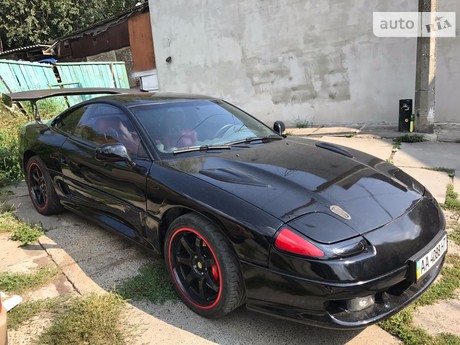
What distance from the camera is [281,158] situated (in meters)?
2.86

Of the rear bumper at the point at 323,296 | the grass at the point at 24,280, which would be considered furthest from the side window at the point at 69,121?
the rear bumper at the point at 323,296

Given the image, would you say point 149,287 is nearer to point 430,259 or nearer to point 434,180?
point 430,259

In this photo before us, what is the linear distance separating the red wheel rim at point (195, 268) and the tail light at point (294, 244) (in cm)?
45

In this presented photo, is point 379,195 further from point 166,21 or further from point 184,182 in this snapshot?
point 166,21

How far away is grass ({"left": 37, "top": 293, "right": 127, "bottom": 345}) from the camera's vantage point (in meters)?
2.30

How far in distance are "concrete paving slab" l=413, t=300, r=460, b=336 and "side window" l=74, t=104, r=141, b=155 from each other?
7.39 feet

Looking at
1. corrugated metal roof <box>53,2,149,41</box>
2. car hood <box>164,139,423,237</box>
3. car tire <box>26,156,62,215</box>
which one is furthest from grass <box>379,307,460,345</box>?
corrugated metal roof <box>53,2,149,41</box>

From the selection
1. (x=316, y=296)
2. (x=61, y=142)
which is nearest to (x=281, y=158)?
(x=316, y=296)

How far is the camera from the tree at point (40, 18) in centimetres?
2319

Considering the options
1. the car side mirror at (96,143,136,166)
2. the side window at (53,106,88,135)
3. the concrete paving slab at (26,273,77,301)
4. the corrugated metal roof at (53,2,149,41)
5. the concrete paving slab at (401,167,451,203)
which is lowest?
the concrete paving slab at (401,167,451,203)

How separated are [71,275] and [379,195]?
2.36 metres

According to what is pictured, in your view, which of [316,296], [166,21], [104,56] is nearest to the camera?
[316,296]

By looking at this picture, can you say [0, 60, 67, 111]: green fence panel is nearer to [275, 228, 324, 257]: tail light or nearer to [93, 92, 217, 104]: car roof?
[93, 92, 217, 104]: car roof

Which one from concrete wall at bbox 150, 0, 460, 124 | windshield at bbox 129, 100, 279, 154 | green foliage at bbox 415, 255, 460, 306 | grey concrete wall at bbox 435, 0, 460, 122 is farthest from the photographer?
concrete wall at bbox 150, 0, 460, 124
